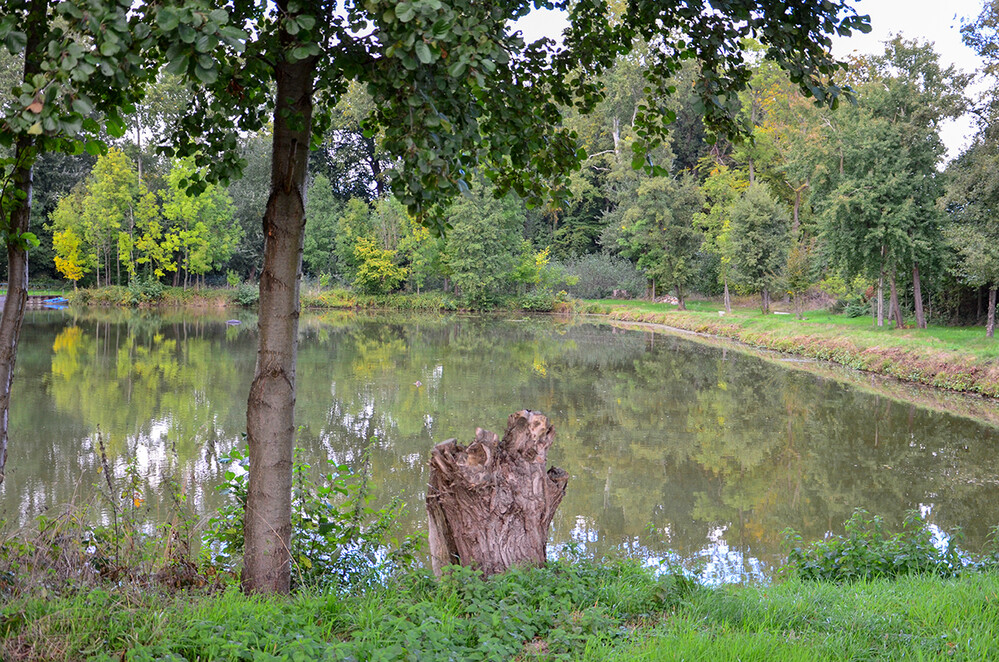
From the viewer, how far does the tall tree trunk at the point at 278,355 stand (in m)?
3.48

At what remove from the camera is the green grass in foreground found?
8.70ft

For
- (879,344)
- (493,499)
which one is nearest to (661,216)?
(879,344)

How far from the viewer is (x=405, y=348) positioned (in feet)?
77.3

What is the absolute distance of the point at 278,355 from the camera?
141 inches

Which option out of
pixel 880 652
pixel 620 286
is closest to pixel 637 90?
pixel 620 286

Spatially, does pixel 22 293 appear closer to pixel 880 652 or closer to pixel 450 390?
pixel 880 652

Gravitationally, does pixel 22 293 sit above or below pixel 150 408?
above

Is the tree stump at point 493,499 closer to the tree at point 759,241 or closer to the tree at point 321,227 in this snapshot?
the tree at point 759,241

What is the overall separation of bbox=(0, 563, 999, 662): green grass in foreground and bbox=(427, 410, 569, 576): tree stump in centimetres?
26

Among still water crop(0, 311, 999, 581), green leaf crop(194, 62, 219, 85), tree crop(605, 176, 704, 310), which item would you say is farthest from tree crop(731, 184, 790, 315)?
green leaf crop(194, 62, 219, 85)

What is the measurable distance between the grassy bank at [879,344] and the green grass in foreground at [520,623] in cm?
1536

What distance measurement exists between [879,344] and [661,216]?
65.4 ft

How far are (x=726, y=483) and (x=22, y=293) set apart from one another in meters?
8.36

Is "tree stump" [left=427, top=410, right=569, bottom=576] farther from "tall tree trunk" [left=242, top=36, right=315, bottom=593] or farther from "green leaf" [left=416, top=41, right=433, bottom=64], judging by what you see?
"green leaf" [left=416, top=41, right=433, bottom=64]
